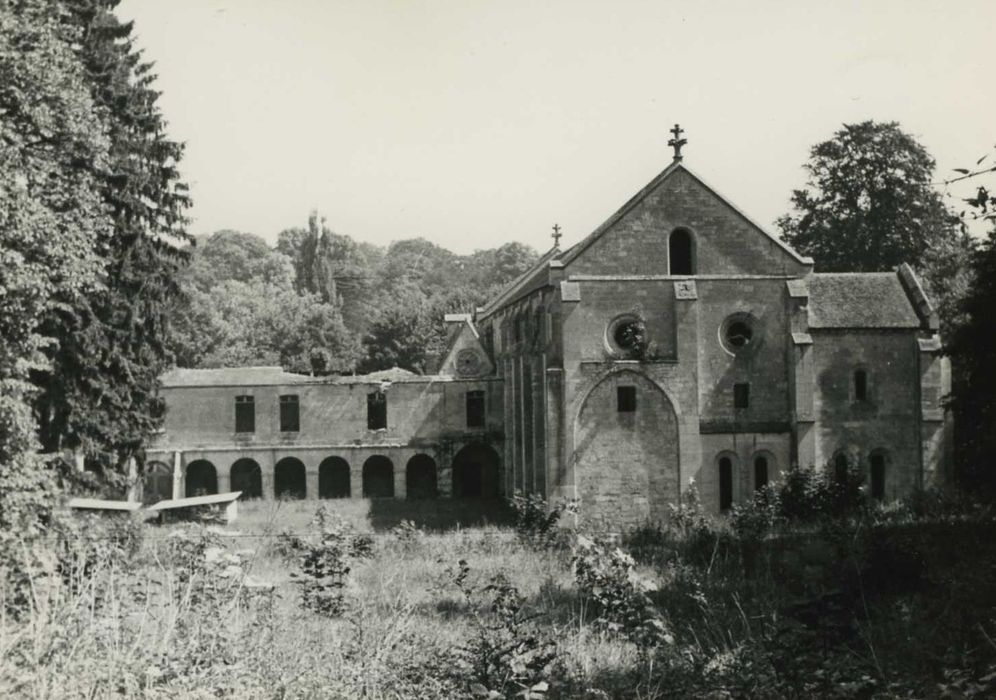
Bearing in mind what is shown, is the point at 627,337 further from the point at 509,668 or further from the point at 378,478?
the point at 509,668

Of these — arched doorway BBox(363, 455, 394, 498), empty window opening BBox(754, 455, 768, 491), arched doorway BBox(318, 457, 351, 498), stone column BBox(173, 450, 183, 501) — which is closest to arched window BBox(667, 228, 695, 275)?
empty window opening BBox(754, 455, 768, 491)

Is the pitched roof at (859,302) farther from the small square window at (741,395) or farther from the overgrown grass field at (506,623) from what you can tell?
the overgrown grass field at (506,623)

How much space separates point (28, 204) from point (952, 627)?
15.8m

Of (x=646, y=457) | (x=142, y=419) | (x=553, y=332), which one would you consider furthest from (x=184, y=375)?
(x=646, y=457)

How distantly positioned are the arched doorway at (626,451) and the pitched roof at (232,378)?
15333 millimetres

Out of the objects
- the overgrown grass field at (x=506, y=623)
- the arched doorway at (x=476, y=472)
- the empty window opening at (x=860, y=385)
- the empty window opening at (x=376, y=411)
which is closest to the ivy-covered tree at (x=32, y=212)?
the overgrown grass field at (x=506, y=623)

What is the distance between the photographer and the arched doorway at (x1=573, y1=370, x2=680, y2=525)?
26.4 m

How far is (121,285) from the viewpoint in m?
25.7

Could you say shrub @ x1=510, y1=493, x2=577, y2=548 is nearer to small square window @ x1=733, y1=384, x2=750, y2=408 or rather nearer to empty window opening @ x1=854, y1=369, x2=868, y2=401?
small square window @ x1=733, y1=384, x2=750, y2=408

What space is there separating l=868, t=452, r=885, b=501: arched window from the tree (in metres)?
16.1

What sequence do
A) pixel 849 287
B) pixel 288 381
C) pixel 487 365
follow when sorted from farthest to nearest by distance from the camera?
pixel 487 365
pixel 288 381
pixel 849 287

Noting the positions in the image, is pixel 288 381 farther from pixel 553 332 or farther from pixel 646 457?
pixel 646 457

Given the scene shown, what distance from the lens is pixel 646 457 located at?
2661 centimetres

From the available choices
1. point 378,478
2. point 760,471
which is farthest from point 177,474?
point 760,471
